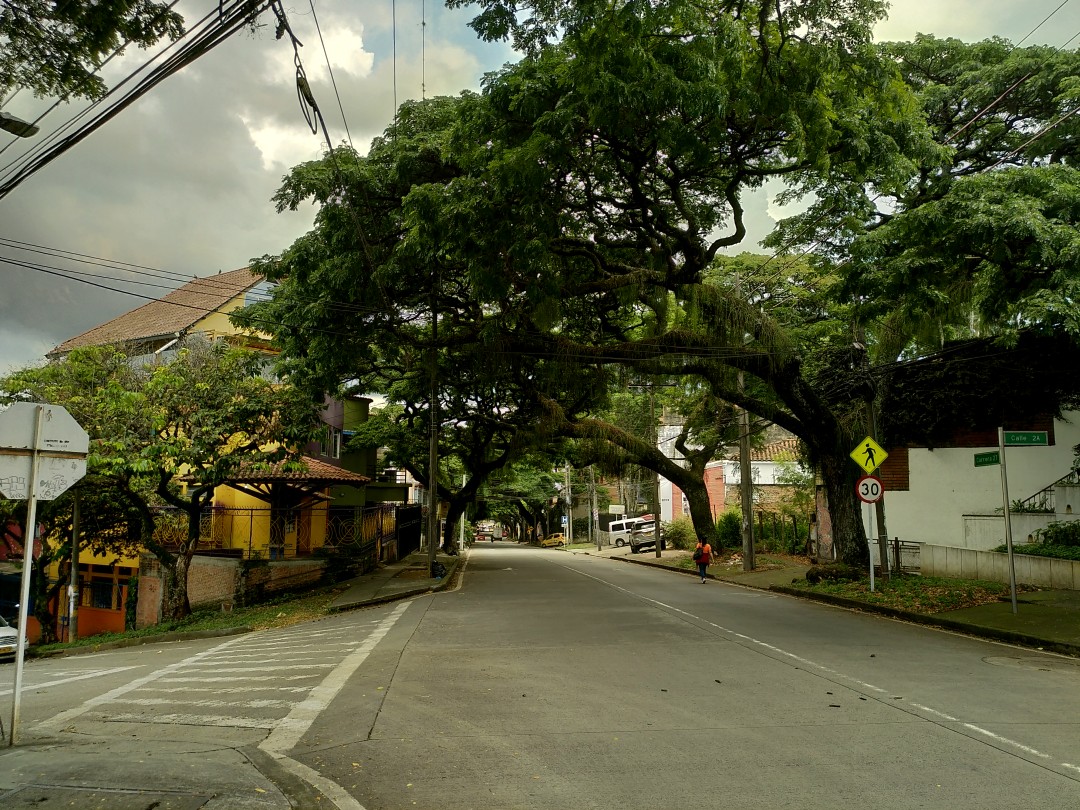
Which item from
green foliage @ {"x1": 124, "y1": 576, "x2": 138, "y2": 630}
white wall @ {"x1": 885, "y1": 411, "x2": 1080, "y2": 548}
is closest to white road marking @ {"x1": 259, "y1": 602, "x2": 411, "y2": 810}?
green foliage @ {"x1": 124, "y1": 576, "x2": 138, "y2": 630}

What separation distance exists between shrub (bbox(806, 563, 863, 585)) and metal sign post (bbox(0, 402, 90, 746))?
1654 centimetres

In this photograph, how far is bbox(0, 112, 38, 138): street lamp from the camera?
6383 millimetres

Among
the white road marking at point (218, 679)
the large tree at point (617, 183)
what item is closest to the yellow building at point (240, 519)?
the large tree at point (617, 183)

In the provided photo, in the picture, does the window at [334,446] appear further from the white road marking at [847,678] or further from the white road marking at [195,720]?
the white road marking at [195,720]

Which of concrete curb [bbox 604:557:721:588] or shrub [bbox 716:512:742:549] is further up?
shrub [bbox 716:512:742:549]

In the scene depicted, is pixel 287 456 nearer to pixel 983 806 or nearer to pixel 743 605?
pixel 743 605

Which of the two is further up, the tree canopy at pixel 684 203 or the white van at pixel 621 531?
the tree canopy at pixel 684 203

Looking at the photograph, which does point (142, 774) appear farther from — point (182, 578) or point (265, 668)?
point (182, 578)

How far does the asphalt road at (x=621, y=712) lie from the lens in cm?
503

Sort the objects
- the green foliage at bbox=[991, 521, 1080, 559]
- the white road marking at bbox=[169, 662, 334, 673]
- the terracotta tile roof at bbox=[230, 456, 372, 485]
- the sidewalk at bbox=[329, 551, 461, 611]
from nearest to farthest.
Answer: the white road marking at bbox=[169, 662, 334, 673], the green foliage at bbox=[991, 521, 1080, 559], the sidewalk at bbox=[329, 551, 461, 611], the terracotta tile roof at bbox=[230, 456, 372, 485]

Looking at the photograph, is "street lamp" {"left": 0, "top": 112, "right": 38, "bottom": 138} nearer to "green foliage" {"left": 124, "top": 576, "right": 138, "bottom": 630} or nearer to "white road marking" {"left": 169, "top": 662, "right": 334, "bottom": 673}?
"white road marking" {"left": 169, "top": 662, "right": 334, "bottom": 673}

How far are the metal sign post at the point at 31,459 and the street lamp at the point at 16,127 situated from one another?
236 cm

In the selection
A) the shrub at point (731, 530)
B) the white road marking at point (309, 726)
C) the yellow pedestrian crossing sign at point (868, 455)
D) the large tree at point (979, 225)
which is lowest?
the white road marking at point (309, 726)

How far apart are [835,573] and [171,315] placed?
28.2m
